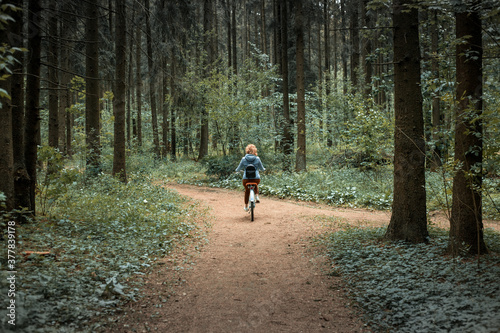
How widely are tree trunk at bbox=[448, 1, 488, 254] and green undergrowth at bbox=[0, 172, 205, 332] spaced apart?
4865 millimetres

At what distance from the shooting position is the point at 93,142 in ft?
34.7

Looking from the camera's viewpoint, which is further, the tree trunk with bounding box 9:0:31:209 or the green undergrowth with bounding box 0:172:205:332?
the tree trunk with bounding box 9:0:31:209

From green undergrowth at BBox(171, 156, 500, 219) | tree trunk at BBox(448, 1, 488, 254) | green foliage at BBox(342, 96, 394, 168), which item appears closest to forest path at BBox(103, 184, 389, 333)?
tree trunk at BBox(448, 1, 488, 254)

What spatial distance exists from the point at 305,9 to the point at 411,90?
584 inches

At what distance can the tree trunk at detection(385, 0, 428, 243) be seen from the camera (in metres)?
5.67

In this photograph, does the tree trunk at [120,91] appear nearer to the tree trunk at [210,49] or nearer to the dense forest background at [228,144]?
the dense forest background at [228,144]

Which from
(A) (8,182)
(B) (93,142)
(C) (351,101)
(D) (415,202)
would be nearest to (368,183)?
(C) (351,101)

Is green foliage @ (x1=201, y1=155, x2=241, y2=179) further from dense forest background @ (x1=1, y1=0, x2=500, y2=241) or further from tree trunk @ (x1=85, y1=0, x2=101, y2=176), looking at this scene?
tree trunk @ (x1=85, y1=0, x2=101, y2=176)

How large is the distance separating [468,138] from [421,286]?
236 centimetres

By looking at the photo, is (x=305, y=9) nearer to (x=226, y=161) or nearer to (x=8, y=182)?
(x=226, y=161)

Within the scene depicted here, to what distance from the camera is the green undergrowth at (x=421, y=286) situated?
10.4ft

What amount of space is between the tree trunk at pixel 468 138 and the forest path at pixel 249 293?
2.09 m

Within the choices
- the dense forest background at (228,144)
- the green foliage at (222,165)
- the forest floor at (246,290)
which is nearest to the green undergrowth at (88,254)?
the dense forest background at (228,144)

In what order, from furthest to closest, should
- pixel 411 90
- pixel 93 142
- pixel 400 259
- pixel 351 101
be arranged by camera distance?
pixel 351 101 → pixel 93 142 → pixel 411 90 → pixel 400 259
